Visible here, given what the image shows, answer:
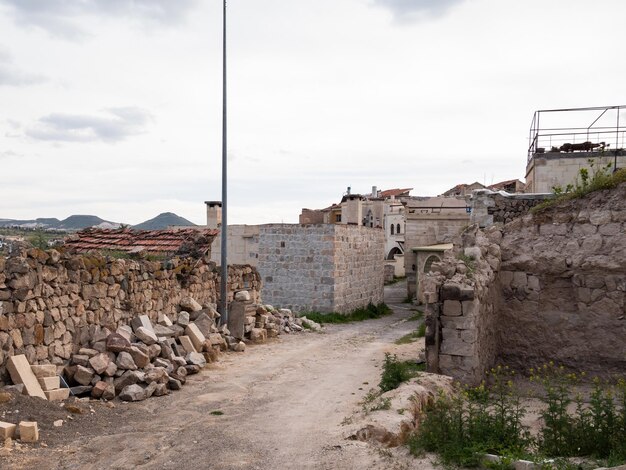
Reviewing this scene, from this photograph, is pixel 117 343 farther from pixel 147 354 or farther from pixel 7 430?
pixel 7 430

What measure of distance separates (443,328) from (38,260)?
617cm

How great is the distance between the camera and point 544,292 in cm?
968

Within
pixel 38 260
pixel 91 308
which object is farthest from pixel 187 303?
pixel 38 260

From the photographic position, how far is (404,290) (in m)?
33.5

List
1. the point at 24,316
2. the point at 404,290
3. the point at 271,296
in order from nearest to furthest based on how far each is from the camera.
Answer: the point at 24,316 → the point at 271,296 → the point at 404,290

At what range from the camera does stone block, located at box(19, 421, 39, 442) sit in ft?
21.2

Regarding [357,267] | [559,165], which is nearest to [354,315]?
[357,267]

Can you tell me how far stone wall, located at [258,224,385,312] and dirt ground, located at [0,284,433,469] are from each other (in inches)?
366

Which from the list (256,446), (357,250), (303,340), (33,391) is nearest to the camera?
(256,446)

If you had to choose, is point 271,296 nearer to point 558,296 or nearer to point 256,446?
point 558,296

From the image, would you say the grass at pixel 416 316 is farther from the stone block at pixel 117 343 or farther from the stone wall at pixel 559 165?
the stone block at pixel 117 343

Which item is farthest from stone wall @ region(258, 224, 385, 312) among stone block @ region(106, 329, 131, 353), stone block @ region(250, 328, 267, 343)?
stone block @ region(106, 329, 131, 353)

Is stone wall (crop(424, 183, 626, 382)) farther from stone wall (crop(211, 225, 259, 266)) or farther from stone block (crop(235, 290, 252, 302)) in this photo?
stone wall (crop(211, 225, 259, 266))

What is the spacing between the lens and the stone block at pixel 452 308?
846 centimetres
